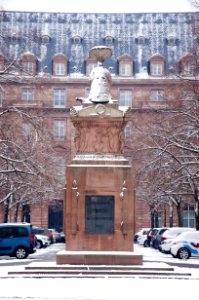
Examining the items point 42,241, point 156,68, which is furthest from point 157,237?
point 156,68

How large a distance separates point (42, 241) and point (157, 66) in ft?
122

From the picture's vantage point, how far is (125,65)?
7988cm

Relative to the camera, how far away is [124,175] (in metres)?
22.6

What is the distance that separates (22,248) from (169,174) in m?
13.8

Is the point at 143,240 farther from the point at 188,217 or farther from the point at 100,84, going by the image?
the point at 100,84

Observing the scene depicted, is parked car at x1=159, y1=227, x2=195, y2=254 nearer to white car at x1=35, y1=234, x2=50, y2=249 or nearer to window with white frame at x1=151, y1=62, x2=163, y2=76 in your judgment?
white car at x1=35, y1=234, x2=50, y2=249

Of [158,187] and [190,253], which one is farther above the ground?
[158,187]

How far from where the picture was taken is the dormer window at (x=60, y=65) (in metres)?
79.6

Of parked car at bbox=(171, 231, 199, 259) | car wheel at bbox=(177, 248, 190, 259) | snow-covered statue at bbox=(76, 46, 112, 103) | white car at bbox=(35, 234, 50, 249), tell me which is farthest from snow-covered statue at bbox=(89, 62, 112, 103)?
white car at bbox=(35, 234, 50, 249)

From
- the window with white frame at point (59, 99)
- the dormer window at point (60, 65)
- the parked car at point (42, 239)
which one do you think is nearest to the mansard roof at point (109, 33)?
the dormer window at point (60, 65)

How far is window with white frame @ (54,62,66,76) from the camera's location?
79.9m

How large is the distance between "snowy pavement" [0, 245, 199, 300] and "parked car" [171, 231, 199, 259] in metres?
12.4

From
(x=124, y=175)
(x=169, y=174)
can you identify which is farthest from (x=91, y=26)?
(x=124, y=175)
